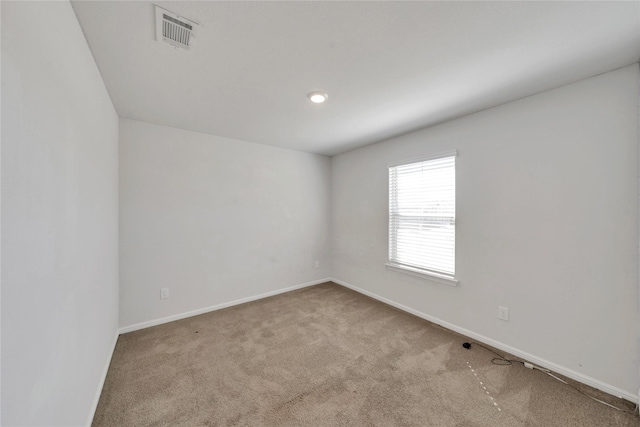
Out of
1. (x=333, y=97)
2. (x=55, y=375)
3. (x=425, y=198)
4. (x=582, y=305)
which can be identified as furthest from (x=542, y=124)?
(x=55, y=375)

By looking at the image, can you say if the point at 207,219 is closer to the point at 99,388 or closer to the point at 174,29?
the point at 99,388

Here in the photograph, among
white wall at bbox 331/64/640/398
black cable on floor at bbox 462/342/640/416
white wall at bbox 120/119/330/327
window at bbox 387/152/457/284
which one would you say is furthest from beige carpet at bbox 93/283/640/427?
window at bbox 387/152/457/284

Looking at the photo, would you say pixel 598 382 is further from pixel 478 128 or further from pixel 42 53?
pixel 42 53

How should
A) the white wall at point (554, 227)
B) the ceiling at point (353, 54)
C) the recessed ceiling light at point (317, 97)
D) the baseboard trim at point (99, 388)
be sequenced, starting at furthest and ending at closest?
the recessed ceiling light at point (317, 97), the white wall at point (554, 227), the baseboard trim at point (99, 388), the ceiling at point (353, 54)

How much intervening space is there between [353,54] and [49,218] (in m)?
1.81

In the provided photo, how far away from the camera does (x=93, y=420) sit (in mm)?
1536

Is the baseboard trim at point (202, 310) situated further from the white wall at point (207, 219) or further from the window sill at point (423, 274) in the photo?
the window sill at point (423, 274)

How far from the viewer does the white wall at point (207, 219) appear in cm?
269

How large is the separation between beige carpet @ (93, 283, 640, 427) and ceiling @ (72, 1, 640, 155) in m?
2.35

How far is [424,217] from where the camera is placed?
295 cm

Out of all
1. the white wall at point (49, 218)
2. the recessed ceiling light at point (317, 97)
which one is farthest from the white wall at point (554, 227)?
the white wall at point (49, 218)

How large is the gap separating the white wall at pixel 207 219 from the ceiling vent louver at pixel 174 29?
171cm

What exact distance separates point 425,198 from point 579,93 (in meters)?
1.50

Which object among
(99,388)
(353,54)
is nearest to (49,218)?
(99,388)
